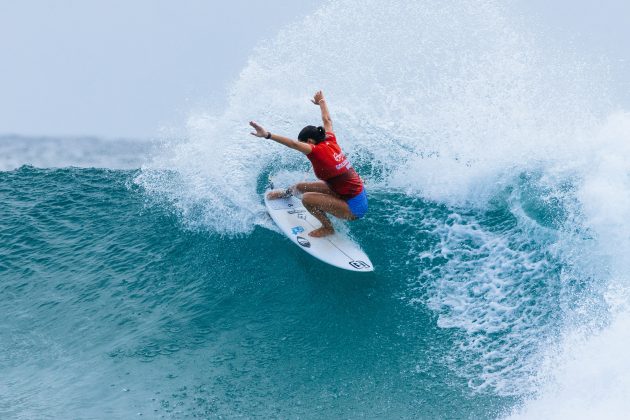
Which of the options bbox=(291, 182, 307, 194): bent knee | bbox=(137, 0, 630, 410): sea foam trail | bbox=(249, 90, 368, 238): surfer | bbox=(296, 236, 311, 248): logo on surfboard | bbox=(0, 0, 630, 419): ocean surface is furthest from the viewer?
bbox=(291, 182, 307, 194): bent knee

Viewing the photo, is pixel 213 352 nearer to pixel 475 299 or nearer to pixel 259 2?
pixel 475 299

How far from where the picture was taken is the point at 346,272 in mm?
7922

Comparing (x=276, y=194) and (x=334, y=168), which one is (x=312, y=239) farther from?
(x=334, y=168)

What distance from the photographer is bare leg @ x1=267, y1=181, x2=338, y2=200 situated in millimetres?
8242

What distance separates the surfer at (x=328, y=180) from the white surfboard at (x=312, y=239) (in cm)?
15

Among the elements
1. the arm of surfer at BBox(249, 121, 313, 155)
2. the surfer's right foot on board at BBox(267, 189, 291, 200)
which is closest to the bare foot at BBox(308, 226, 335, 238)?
the surfer's right foot on board at BBox(267, 189, 291, 200)

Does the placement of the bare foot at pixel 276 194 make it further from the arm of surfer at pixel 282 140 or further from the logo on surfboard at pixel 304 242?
the arm of surfer at pixel 282 140

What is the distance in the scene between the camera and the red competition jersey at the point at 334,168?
7.36 metres

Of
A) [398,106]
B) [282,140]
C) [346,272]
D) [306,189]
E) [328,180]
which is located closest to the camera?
[282,140]

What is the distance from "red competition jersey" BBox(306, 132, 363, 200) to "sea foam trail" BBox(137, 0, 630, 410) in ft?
3.84

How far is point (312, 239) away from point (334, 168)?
1201 mm

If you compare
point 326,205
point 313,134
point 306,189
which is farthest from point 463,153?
point 313,134

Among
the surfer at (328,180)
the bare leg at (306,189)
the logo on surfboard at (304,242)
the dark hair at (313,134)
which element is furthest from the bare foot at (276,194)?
the dark hair at (313,134)

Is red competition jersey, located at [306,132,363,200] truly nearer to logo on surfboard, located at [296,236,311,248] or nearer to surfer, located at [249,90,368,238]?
surfer, located at [249,90,368,238]
